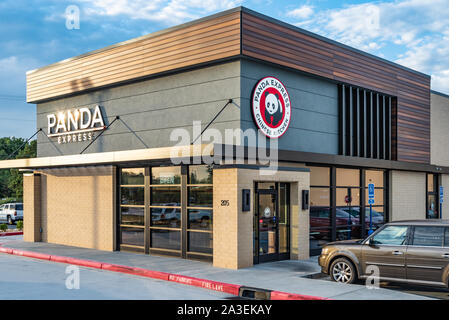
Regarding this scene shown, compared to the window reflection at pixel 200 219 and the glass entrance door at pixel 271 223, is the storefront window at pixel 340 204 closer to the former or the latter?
the glass entrance door at pixel 271 223

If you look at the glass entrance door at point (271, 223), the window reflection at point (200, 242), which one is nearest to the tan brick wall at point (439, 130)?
the glass entrance door at point (271, 223)

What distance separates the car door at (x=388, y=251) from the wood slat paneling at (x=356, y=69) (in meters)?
6.67

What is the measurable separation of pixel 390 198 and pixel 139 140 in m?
10.7

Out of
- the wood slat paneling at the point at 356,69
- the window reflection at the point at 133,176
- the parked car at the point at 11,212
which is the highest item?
the wood slat paneling at the point at 356,69

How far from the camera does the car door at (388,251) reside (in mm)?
11219

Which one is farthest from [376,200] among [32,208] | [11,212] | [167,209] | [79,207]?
[11,212]

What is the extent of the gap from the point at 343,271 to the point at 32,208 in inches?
599

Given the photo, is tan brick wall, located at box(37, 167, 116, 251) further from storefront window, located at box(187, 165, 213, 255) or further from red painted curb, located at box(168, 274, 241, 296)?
red painted curb, located at box(168, 274, 241, 296)

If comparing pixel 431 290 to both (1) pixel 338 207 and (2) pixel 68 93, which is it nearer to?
(1) pixel 338 207

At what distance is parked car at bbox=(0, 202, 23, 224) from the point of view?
35.9 m

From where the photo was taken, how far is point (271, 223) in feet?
52.2

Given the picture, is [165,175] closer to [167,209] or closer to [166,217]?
[167,209]

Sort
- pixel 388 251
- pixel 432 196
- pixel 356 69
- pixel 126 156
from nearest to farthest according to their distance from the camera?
1. pixel 388 251
2. pixel 126 156
3. pixel 356 69
4. pixel 432 196

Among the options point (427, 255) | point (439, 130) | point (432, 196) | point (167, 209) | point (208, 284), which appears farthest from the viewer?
point (439, 130)
